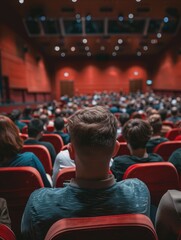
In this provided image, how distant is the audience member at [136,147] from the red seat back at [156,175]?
28 cm

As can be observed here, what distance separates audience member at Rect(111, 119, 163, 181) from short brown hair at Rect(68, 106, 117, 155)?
103cm

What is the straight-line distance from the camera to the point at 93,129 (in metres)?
1.02

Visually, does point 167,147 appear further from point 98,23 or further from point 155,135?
point 98,23

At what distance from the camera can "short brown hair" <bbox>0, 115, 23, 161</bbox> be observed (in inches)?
80.2

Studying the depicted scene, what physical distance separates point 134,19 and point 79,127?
47.0 ft

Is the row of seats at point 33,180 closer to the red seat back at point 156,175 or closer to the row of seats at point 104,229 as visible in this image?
the red seat back at point 156,175

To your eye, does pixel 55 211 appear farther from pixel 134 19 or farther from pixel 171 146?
pixel 134 19

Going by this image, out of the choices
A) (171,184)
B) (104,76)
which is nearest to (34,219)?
(171,184)

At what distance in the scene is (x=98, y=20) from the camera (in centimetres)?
1395

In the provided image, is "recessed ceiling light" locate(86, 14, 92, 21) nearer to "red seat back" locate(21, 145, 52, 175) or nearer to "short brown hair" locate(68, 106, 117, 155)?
"red seat back" locate(21, 145, 52, 175)

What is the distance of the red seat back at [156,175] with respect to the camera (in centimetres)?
175

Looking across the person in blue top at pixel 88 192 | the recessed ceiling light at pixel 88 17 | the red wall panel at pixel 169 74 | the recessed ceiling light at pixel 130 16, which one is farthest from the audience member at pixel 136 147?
the red wall panel at pixel 169 74

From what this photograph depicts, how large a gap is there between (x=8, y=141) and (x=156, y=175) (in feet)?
4.07

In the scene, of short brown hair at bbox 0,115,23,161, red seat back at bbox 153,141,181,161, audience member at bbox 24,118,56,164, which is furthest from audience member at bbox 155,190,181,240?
audience member at bbox 24,118,56,164
